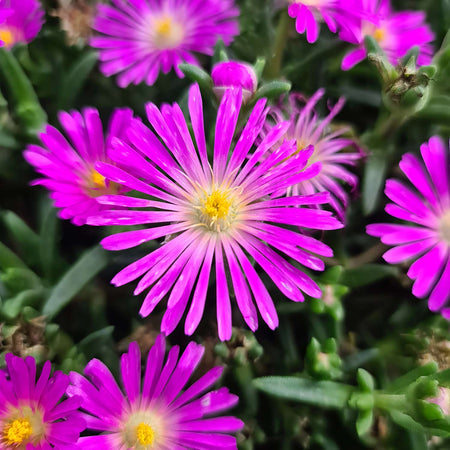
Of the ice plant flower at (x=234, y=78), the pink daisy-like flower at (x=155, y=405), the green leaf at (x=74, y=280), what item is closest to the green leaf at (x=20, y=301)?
the green leaf at (x=74, y=280)

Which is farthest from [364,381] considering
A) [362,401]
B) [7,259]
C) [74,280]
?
[7,259]

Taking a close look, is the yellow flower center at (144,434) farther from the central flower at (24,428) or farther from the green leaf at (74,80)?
the green leaf at (74,80)

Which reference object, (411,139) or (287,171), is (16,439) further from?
(411,139)

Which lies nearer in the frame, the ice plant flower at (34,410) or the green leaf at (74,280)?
the ice plant flower at (34,410)

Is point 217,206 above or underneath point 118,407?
above

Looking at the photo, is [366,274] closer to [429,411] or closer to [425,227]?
[425,227]
